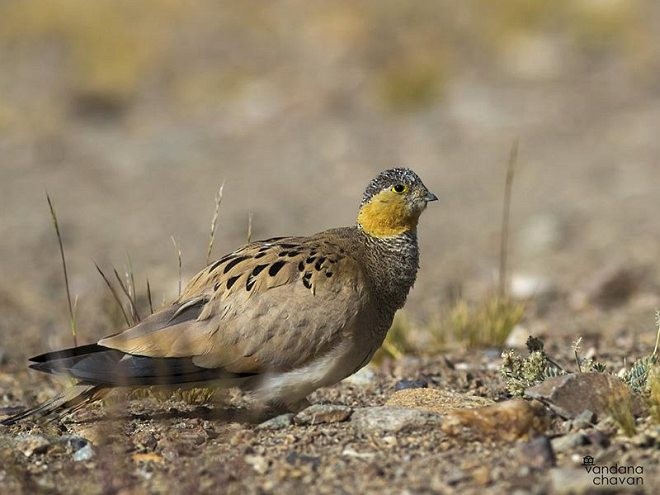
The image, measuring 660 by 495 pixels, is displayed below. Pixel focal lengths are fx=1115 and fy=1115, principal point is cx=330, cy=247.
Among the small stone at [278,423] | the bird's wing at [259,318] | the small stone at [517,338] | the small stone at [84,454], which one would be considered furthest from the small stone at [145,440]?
the small stone at [517,338]

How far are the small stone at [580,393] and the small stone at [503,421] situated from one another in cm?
13

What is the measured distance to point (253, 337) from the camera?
511cm

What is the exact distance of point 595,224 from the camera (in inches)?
456

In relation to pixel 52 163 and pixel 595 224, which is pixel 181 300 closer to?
pixel 595 224

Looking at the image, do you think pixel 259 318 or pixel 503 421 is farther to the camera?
pixel 259 318

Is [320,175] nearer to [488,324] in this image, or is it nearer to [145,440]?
[488,324]

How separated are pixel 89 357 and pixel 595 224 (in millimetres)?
7635

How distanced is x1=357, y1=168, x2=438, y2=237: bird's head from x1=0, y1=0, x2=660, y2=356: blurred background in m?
3.25

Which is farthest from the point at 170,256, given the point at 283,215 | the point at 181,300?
the point at 181,300

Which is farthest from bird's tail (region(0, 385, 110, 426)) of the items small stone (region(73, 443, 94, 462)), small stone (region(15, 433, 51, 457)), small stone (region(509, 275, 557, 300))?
small stone (region(509, 275, 557, 300))

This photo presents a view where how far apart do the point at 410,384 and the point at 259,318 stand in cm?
137

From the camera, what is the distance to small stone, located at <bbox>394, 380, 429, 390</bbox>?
6.11 m

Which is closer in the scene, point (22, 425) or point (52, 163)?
point (22, 425)

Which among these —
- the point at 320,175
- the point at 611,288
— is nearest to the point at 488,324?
the point at 611,288
